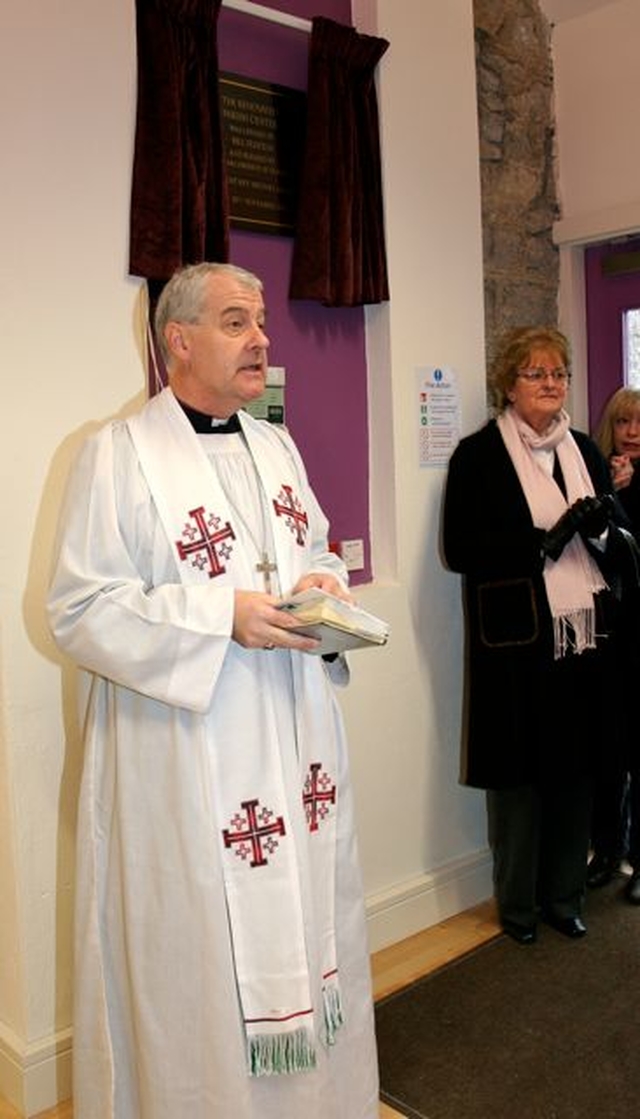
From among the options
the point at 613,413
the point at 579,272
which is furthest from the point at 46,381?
the point at 579,272

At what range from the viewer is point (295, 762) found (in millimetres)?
1859

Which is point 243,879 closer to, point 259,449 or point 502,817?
point 259,449

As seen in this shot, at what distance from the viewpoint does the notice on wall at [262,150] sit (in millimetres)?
2621

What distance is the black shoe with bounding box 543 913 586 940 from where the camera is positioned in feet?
9.59

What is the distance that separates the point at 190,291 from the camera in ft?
6.04

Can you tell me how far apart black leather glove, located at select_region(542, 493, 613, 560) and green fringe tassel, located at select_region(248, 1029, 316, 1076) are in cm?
148

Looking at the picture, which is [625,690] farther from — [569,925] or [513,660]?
[569,925]

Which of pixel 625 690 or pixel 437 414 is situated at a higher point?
pixel 437 414

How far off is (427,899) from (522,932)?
0.97 feet

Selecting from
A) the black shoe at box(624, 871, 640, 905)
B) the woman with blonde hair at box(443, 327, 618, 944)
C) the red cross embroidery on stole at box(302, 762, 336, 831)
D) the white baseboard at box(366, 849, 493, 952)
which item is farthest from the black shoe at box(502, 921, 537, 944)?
the red cross embroidery on stole at box(302, 762, 336, 831)

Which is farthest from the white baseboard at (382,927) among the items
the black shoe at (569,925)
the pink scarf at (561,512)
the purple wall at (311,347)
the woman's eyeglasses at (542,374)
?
the woman's eyeglasses at (542,374)

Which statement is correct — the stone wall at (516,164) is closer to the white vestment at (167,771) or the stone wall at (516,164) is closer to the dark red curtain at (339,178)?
the dark red curtain at (339,178)

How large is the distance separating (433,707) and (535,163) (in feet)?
6.46

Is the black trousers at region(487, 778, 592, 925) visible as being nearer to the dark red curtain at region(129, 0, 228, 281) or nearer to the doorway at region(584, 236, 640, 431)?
the doorway at region(584, 236, 640, 431)
